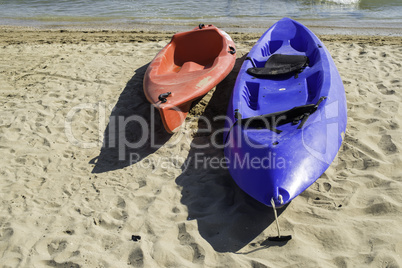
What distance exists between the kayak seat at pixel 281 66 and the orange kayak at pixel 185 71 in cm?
58

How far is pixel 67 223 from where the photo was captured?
336 centimetres

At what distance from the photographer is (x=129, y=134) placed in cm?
477

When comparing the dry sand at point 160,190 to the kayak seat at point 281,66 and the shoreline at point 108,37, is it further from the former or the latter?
the shoreline at point 108,37

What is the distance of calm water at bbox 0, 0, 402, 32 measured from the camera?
10.1 m

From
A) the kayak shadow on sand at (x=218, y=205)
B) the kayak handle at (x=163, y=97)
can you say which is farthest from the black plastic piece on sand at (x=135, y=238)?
the kayak handle at (x=163, y=97)

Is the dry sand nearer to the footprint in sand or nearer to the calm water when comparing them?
the footprint in sand

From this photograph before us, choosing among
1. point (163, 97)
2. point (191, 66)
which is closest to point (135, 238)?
point (163, 97)

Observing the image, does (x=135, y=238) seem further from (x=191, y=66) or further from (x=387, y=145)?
(x=191, y=66)

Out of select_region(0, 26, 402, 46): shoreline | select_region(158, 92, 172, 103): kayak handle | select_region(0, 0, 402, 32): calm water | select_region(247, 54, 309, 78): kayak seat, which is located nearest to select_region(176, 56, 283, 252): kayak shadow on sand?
select_region(158, 92, 172, 103): kayak handle

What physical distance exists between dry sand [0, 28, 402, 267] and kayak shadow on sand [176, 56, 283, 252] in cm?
1

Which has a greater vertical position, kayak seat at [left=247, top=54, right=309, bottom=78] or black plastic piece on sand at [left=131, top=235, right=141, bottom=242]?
kayak seat at [left=247, top=54, right=309, bottom=78]

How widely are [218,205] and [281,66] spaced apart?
2496 millimetres

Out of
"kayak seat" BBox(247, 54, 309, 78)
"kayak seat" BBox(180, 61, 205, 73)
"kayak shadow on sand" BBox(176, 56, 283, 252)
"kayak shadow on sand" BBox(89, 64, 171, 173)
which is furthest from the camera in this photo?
"kayak seat" BBox(180, 61, 205, 73)

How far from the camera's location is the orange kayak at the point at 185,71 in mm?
4426
